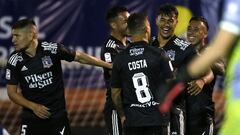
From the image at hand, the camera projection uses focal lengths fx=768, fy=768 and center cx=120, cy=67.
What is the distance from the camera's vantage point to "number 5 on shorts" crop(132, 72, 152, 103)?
6.70 metres

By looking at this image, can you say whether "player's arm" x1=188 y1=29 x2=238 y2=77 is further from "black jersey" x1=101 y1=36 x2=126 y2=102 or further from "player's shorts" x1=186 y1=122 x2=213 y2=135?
"black jersey" x1=101 y1=36 x2=126 y2=102

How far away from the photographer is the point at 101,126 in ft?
36.0

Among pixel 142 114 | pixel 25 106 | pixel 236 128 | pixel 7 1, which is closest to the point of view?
pixel 236 128

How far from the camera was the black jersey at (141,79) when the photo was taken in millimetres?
6648

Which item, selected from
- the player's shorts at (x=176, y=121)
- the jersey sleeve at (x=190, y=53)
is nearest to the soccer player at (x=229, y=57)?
the jersey sleeve at (x=190, y=53)

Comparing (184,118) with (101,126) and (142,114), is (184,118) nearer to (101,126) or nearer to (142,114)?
(142,114)

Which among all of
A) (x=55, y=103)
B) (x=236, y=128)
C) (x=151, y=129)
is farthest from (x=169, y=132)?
(x=236, y=128)

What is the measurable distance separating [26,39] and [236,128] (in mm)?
3601

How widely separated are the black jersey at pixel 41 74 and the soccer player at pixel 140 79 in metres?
0.78

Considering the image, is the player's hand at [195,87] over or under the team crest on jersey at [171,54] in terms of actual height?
under

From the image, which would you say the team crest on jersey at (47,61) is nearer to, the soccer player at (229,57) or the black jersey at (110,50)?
the black jersey at (110,50)

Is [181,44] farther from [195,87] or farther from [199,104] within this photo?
[199,104]

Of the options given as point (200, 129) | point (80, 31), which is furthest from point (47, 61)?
point (80, 31)

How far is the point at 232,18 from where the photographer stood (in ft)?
13.7
